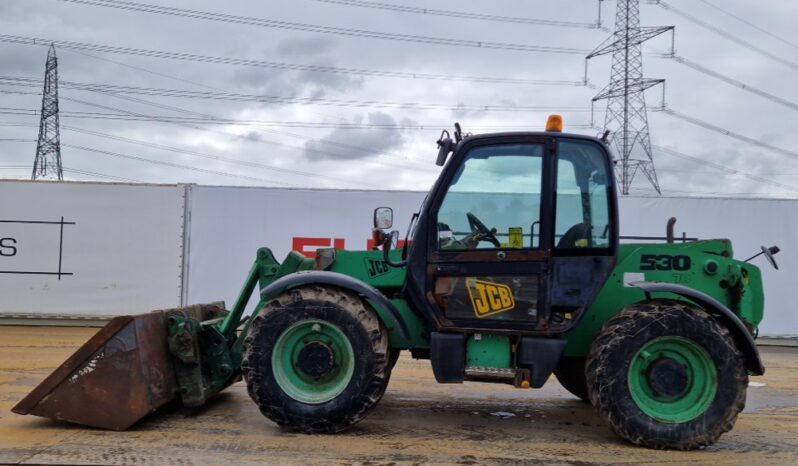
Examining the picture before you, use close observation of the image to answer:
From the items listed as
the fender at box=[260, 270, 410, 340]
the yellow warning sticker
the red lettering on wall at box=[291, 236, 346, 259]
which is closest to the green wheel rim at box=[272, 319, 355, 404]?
the fender at box=[260, 270, 410, 340]

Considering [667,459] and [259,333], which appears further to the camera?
[259,333]

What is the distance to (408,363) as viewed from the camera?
8906 millimetres

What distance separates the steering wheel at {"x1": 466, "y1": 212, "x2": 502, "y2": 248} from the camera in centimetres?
475

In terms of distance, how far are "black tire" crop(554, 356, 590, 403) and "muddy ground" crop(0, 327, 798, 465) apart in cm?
11

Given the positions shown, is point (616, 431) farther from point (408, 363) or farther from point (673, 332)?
point (408, 363)

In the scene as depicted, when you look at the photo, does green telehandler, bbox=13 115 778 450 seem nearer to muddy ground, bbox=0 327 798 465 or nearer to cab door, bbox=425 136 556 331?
cab door, bbox=425 136 556 331

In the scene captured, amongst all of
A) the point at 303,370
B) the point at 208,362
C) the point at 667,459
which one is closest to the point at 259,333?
the point at 303,370

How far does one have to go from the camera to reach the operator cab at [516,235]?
4.67 m

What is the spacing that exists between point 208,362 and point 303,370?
3.31ft

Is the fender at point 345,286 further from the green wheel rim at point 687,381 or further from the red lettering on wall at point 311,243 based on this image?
the red lettering on wall at point 311,243

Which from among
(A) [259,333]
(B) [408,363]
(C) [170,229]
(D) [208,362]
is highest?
(C) [170,229]

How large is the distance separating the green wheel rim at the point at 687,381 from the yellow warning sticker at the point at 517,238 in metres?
1.08

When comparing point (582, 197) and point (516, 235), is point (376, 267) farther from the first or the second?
point (582, 197)

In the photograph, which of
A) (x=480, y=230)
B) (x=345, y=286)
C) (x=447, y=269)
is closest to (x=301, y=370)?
(x=345, y=286)
